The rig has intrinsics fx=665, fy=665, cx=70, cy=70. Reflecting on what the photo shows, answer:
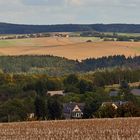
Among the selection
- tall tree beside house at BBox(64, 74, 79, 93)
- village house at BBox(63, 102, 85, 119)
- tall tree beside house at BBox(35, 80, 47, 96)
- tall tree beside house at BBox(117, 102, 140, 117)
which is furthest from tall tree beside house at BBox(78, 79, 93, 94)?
tall tree beside house at BBox(117, 102, 140, 117)

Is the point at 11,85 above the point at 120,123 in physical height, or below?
below

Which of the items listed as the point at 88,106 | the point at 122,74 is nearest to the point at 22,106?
the point at 88,106

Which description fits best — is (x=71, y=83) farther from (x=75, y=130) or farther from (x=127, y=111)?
(x=75, y=130)

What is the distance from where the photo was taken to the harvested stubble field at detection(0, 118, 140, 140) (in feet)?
91.8

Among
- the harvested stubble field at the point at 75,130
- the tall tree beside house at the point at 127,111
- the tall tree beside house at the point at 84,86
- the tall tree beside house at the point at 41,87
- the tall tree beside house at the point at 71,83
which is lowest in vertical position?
the tall tree beside house at the point at 71,83

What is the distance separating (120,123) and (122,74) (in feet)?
512

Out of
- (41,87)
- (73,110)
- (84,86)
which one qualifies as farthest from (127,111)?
(41,87)

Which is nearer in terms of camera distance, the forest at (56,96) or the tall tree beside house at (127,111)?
the tall tree beside house at (127,111)

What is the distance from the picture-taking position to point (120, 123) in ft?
106

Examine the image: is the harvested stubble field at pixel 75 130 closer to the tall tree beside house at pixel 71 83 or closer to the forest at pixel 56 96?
the forest at pixel 56 96

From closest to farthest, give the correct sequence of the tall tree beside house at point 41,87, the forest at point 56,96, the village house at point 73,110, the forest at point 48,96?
the forest at point 48,96, the forest at point 56,96, the village house at point 73,110, the tall tree beside house at point 41,87

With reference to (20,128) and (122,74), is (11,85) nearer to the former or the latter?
(122,74)

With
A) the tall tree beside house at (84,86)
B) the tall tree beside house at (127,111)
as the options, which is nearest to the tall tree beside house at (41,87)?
the tall tree beside house at (84,86)

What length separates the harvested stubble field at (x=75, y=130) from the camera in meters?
28.0
